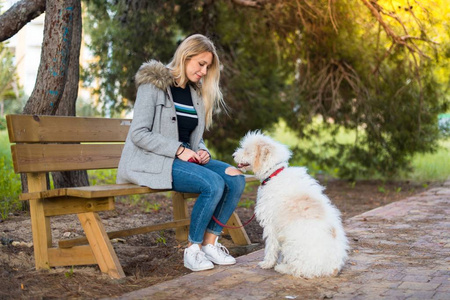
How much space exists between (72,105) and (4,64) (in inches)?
269

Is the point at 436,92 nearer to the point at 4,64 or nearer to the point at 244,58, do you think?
the point at 244,58

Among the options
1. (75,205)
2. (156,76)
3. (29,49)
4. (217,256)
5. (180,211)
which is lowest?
(217,256)

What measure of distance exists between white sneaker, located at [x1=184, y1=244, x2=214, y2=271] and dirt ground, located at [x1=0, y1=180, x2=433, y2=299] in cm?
16

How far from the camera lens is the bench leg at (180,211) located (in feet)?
18.7

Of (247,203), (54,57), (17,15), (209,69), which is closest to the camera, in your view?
(209,69)

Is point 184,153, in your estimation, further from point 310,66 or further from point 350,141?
point 350,141

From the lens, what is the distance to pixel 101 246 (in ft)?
13.9

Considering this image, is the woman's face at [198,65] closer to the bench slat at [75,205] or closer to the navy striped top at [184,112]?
the navy striped top at [184,112]

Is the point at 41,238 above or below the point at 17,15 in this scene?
below

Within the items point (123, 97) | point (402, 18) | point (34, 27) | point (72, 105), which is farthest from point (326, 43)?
point (34, 27)

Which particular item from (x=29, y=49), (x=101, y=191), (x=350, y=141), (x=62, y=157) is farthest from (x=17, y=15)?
(x=29, y=49)

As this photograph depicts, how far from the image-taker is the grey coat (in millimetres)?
4559

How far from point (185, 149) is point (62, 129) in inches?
45.1

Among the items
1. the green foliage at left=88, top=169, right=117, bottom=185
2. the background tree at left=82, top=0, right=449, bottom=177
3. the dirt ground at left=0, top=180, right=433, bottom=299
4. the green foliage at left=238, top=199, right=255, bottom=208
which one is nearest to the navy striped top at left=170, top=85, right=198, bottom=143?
the dirt ground at left=0, top=180, right=433, bottom=299
